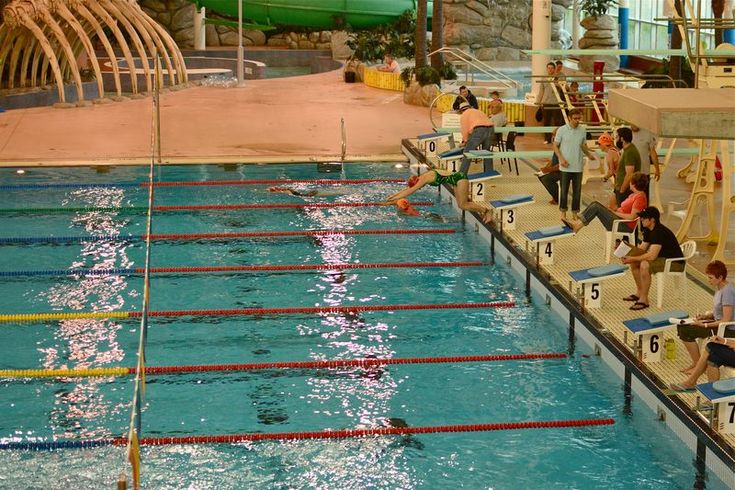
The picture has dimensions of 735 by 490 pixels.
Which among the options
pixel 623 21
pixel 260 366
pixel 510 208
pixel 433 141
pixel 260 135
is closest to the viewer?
pixel 260 366

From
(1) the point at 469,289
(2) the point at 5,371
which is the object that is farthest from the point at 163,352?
(1) the point at 469,289

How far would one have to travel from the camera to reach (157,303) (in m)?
11.4

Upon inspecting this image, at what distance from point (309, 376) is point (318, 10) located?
2830 centimetres

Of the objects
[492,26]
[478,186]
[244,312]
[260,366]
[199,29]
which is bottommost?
[260,366]

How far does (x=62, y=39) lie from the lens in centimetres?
2311

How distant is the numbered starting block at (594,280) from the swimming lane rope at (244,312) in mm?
1169

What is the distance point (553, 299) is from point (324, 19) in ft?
88.8

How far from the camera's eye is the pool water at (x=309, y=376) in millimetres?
7848

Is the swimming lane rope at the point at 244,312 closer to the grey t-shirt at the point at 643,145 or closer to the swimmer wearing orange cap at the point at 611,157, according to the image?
the grey t-shirt at the point at 643,145

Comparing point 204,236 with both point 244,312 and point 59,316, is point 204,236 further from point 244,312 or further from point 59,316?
point 59,316

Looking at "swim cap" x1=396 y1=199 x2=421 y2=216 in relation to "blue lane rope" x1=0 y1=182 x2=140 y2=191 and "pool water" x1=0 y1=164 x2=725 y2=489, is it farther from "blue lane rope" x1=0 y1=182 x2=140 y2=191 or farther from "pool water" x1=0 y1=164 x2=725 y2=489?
"blue lane rope" x1=0 y1=182 x2=140 y2=191

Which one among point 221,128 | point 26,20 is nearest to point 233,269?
point 221,128

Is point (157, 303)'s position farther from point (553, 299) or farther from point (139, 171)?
point (139, 171)

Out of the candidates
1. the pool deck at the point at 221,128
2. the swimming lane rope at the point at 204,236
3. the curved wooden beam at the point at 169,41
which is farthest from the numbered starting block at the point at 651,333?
the curved wooden beam at the point at 169,41
